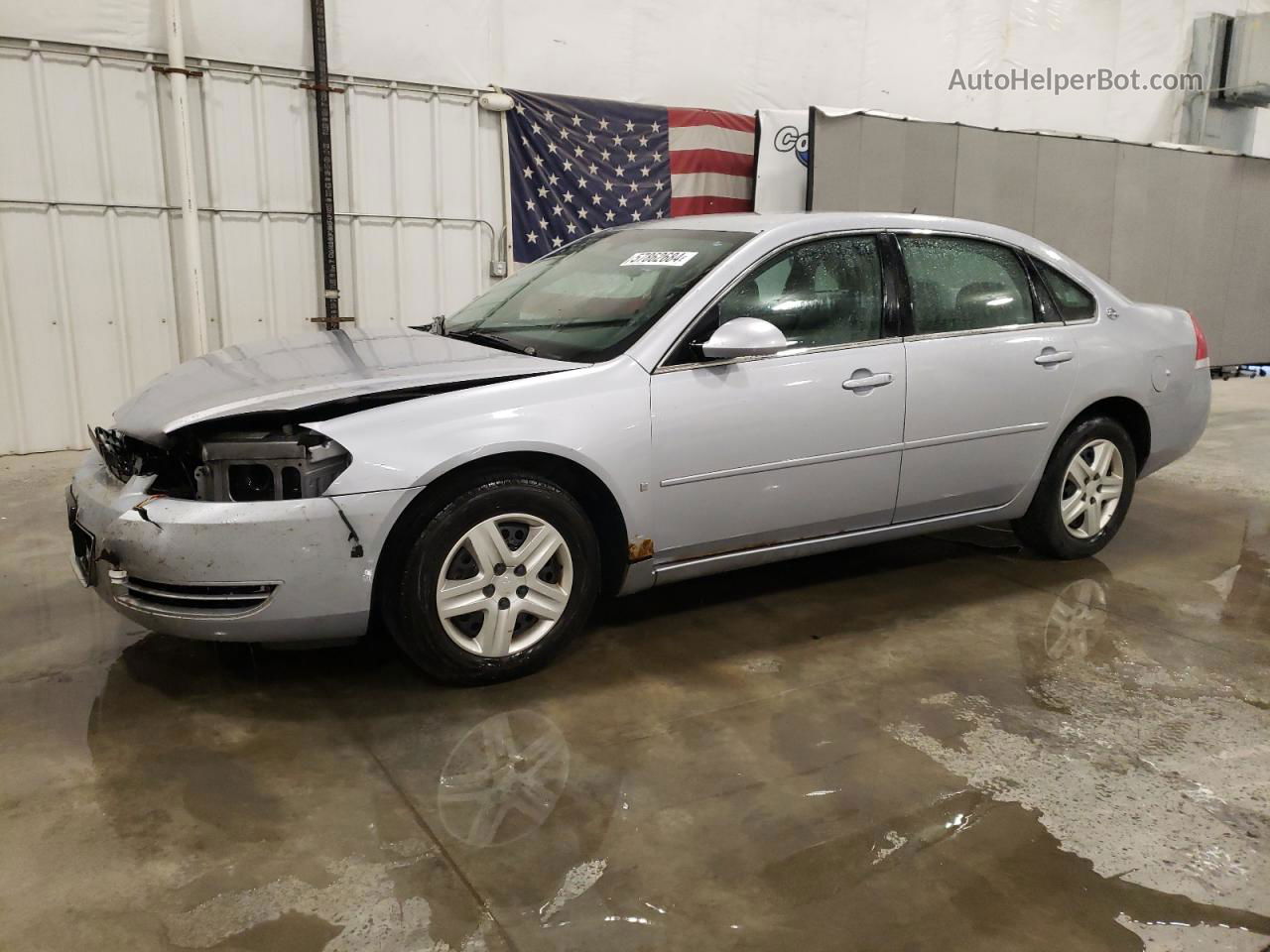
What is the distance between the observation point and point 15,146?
630cm

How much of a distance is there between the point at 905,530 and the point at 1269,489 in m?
3.35

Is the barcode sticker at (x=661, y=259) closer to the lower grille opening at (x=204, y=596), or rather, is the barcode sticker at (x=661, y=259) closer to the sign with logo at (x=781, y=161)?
the lower grille opening at (x=204, y=596)

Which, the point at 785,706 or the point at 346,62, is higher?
the point at 346,62

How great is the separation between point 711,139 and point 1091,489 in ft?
17.2

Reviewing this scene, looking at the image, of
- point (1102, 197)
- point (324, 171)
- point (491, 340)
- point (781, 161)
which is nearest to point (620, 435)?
point (491, 340)

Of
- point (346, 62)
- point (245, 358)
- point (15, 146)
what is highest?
point (346, 62)

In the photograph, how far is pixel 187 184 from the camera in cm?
677

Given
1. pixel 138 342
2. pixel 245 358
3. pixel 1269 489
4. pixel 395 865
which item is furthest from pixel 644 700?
pixel 138 342

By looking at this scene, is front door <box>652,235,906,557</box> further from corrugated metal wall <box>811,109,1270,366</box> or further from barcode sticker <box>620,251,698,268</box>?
corrugated metal wall <box>811,109,1270,366</box>

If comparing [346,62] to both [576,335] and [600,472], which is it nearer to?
[576,335]

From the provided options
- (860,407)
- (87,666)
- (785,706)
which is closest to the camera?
(785,706)

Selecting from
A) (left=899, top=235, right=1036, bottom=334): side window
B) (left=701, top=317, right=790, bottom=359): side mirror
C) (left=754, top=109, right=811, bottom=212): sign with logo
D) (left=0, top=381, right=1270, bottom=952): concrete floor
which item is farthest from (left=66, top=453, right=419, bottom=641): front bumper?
(left=754, top=109, right=811, bottom=212): sign with logo

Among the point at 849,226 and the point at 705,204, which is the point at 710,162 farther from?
the point at 849,226

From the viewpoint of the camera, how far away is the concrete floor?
2.10 m
